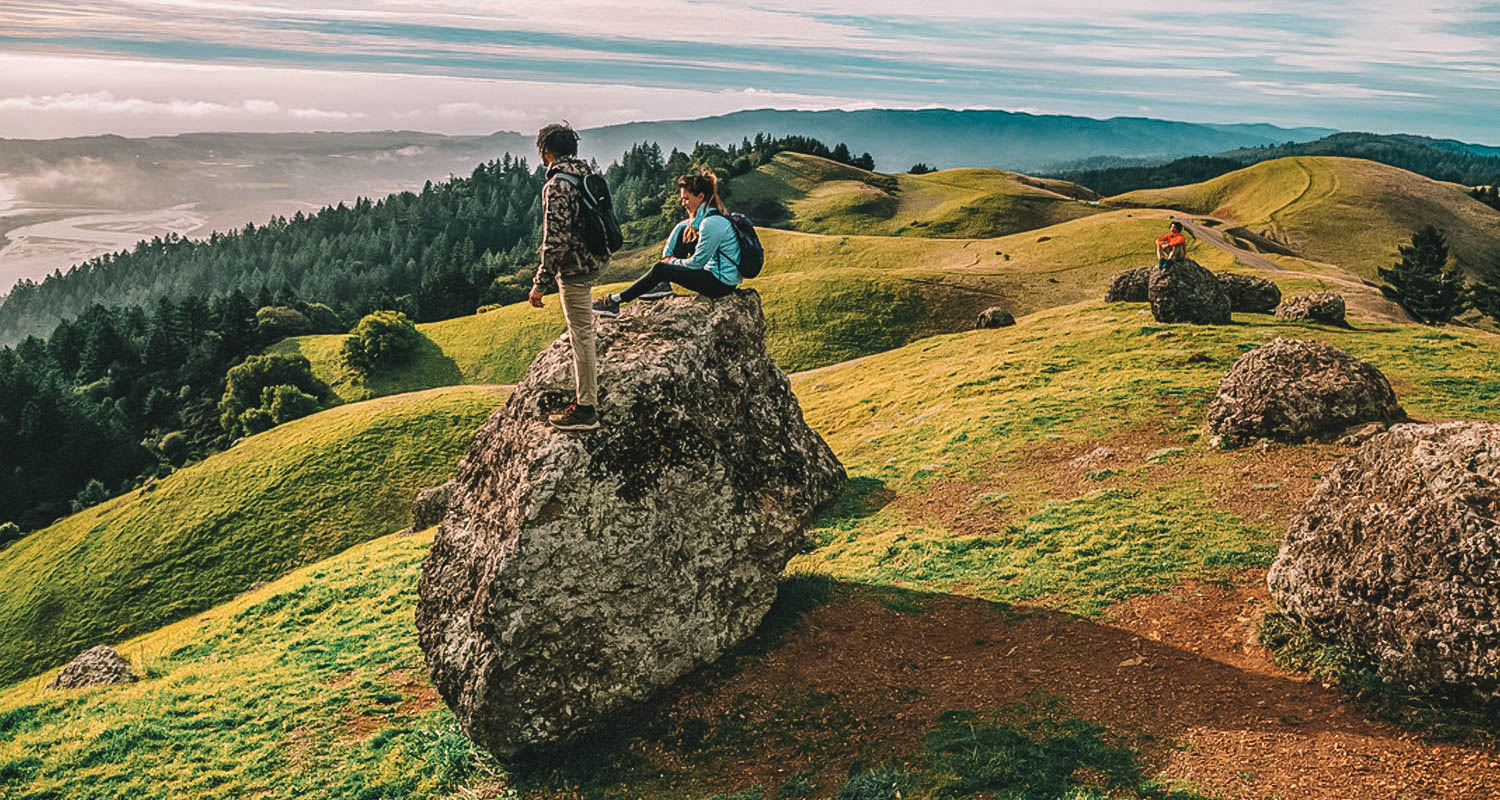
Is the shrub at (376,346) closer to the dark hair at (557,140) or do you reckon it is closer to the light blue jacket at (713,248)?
the light blue jacket at (713,248)

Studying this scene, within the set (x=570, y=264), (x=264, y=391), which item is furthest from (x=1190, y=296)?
(x=264, y=391)

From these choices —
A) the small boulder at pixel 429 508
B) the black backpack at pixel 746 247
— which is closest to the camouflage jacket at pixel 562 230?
the black backpack at pixel 746 247

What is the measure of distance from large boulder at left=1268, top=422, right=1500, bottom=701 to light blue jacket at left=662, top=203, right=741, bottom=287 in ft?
37.9

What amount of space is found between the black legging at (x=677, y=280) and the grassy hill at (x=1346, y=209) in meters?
146

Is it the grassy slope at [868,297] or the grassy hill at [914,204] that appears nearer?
the grassy slope at [868,297]

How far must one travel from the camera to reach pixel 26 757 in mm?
18266

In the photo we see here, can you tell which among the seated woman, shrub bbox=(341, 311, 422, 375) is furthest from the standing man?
shrub bbox=(341, 311, 422, 375)

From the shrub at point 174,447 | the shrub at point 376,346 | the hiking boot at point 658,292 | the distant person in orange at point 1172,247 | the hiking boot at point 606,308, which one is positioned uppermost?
the distant person in orange at point 1172,247

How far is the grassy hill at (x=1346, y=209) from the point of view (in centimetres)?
13838

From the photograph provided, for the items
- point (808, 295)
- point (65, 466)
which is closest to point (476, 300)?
point (65, 466)

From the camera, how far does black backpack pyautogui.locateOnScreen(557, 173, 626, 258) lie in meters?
14.1

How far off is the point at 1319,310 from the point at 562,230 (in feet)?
146

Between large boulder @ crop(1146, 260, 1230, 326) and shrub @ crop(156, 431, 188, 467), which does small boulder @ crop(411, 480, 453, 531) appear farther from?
shrub @ crop(156, 431, 188, 467)

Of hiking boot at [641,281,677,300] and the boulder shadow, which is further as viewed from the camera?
hiking boot at [641,281,677,300]
